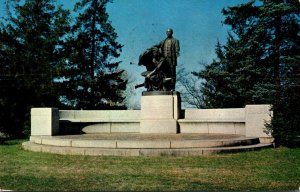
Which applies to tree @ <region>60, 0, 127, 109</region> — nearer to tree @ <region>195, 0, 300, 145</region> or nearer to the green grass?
tree @ <region>195, 0, 300, 145</region>

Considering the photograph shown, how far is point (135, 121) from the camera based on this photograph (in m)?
17.0

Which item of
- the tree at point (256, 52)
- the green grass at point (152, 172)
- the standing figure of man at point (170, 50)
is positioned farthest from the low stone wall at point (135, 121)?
the tree at point (256, 52)

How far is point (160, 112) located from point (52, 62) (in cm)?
1581

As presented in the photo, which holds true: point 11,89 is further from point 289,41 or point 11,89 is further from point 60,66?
point 289,41

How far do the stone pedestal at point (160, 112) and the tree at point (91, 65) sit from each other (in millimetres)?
14530

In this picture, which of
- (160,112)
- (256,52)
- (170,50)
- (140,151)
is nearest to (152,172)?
(140,151)

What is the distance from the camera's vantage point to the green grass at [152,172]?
688cm

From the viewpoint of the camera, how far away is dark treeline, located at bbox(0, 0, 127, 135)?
25312 millimetres

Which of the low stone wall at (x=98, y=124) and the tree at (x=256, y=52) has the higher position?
the tree at (x=256, y=52)

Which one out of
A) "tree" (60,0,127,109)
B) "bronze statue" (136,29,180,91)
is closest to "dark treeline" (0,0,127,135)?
"tree" (60,0,127,109)

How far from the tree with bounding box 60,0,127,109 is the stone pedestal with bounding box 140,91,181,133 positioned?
14530mm

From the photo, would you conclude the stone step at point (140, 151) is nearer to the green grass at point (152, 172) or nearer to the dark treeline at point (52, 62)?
the green grass at point (152, 172)

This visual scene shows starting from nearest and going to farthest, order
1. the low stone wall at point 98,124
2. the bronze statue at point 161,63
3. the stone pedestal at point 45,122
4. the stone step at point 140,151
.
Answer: the stone step at point 140,151, the stone pedestal at point 45,122, the bronze statue at point 161,63, the low stone wall at point 98,124

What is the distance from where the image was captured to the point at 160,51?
55.6ft
